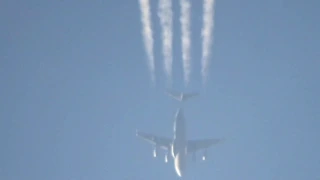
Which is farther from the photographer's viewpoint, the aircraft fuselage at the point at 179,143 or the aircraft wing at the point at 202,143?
the aircraft wing at the point at 202,143

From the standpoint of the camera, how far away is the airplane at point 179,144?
401 feet

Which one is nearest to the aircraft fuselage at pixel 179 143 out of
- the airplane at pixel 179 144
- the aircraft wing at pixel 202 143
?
the airplane at pixel 179 144

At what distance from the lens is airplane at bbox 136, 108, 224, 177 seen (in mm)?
122375

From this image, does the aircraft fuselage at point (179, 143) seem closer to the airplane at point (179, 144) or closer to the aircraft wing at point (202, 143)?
the airplane at point (179, 144)

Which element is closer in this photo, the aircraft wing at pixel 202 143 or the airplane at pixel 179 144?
the airplane at pixel 179 144

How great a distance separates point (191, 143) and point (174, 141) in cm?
865

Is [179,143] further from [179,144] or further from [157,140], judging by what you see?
[157,140]

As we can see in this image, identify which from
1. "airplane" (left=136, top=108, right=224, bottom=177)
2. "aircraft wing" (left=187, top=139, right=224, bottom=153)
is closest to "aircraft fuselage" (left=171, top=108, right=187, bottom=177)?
"airplane" (left=136, top=108, right=224, bottom=177)

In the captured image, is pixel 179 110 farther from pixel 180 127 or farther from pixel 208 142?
pixel 208 142

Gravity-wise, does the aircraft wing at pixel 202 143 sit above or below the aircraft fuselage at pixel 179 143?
below

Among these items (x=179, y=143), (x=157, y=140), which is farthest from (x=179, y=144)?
(x=157, y=140)

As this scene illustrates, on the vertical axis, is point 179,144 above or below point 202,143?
above

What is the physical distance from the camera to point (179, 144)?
124 metres

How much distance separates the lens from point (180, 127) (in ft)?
400
